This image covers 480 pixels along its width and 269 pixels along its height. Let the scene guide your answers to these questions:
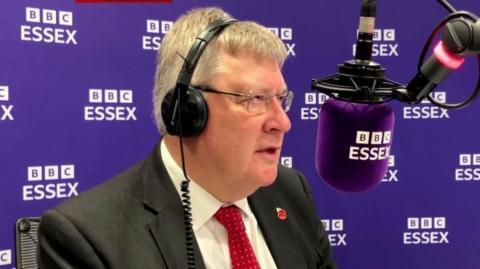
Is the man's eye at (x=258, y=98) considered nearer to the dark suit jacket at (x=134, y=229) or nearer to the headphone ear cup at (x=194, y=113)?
the headphone ear cup at (x=194, y=113)

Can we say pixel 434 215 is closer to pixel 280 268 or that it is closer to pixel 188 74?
pixel 280 268

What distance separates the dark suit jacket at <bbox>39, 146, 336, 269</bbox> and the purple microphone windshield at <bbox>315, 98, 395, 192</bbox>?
41 cm

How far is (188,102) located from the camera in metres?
1.44

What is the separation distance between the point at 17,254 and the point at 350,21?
1.97 meters

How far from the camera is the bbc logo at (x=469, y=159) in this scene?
3.00 metres

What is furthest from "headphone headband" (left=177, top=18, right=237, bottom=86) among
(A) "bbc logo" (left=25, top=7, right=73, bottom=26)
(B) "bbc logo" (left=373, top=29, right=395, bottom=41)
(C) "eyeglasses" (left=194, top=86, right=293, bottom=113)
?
(B) "bbc logo" (left=373, top=29, right=395, bottom=41)

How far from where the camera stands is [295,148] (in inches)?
115

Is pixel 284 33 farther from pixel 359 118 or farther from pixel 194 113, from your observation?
pixel 359 118

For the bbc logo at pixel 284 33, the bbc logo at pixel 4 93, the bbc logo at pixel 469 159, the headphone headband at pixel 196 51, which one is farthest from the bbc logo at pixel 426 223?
the bbc logo at pixel 4 93

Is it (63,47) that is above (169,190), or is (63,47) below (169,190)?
above

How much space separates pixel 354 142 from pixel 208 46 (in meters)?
0.49

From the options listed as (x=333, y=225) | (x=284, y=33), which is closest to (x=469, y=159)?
(x=333, y=225)

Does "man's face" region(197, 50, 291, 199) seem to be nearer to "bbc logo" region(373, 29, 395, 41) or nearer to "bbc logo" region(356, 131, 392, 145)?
"bbc logo" region(356, 131, 392, 145)

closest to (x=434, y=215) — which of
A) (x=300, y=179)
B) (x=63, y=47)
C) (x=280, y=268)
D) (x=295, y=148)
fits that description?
(x=295, y=148)
